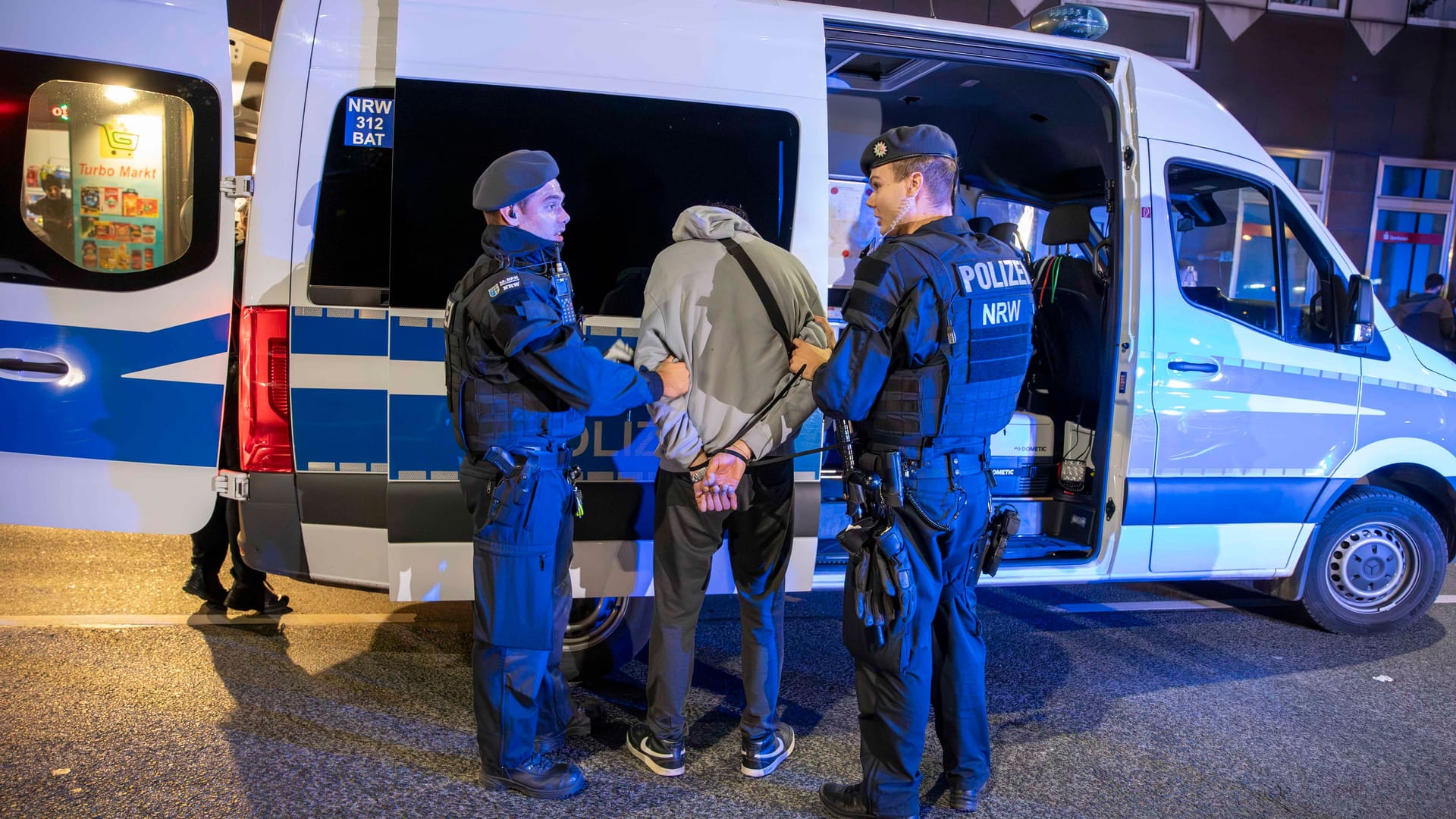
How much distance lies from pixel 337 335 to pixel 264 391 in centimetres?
29

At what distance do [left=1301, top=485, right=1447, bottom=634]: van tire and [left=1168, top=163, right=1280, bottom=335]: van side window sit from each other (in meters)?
0.98

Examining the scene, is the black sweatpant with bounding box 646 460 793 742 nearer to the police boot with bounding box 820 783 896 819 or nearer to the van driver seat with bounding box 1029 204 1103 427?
the police boot with bounding box 820 783 896 819

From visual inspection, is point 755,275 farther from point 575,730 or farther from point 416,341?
point 575,730

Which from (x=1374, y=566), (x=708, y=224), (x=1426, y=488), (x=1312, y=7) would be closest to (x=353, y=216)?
(x=708, y=224)

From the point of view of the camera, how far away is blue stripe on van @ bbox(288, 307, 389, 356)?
9.48 feet

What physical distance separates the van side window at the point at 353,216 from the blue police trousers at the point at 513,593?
725 mm

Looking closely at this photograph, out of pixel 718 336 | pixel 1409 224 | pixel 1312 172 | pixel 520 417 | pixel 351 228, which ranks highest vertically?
pixel 1312 172

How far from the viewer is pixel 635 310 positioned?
10.00ft

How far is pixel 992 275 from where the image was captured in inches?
100

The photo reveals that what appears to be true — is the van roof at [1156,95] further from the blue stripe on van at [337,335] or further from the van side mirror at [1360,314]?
the blue stripe on van at [337,335]

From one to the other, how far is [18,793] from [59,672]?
86 centimetres

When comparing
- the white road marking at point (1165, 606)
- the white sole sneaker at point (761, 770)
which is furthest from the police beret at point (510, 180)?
the white road marking at point (1165, 606)

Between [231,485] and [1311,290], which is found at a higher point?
[1311,290]

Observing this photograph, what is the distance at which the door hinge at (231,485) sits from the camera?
2.98 metres
